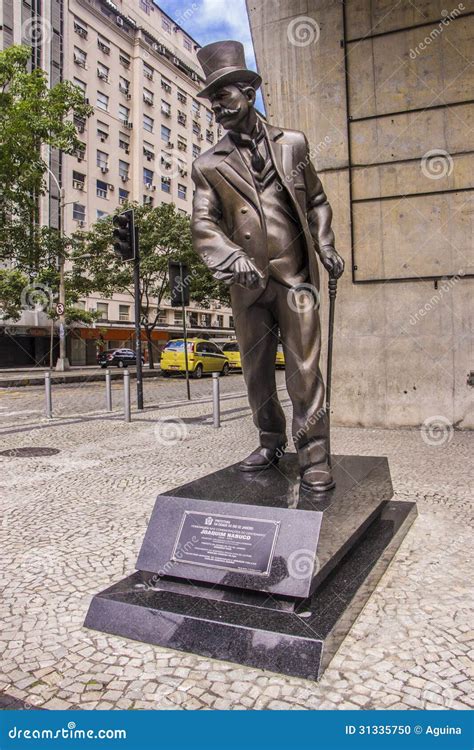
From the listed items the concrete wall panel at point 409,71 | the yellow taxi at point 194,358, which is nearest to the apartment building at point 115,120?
the yellow taxi at point 194,358

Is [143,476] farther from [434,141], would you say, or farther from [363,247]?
[434,141]

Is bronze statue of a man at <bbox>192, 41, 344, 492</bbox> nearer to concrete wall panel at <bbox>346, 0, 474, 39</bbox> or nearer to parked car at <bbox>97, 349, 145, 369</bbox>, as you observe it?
concrete wall panel at <bbox>346, 0, 474, 39</bbox>

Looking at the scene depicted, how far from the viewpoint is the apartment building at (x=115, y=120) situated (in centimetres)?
3812

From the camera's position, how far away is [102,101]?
4378 cm

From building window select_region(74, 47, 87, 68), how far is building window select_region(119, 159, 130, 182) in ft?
23.3

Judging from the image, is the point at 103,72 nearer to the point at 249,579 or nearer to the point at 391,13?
the point at 391,13

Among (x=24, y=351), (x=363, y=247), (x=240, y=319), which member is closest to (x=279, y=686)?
(x=240, y=319)

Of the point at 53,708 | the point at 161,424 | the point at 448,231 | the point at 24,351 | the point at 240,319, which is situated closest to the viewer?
the point at 53,708

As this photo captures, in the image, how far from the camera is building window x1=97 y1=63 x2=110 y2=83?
43344 millimetres

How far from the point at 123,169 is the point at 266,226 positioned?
4648 cm

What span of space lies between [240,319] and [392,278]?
5824 mm

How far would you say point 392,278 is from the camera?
8594mm

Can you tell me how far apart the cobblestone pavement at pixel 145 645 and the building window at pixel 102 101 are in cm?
4391

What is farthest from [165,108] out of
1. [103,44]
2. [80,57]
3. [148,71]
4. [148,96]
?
[80,57]
